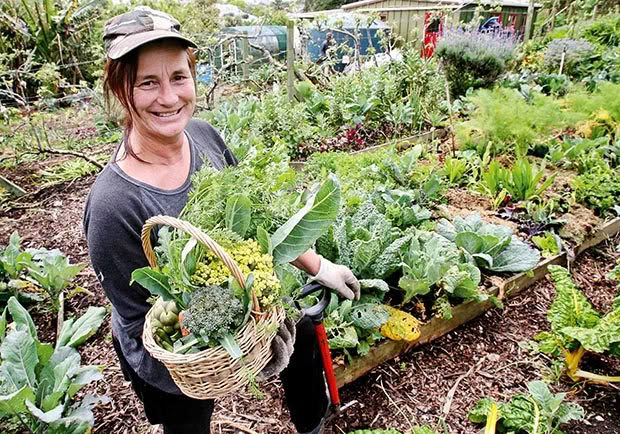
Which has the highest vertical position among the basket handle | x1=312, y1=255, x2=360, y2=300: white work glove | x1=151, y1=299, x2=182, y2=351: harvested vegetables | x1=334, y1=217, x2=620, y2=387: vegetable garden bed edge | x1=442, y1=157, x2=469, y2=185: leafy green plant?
the basket handle

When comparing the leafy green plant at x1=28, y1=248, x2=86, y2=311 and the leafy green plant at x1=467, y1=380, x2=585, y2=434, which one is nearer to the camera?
the leafy green plant at x1=467, y1=380, x2=585, y2=434

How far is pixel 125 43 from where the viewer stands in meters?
1.34

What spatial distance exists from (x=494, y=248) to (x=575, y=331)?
2.82ft

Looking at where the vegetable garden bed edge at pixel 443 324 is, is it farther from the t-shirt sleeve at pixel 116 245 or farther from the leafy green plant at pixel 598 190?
the t-shirt sleeve at pixel 116 245

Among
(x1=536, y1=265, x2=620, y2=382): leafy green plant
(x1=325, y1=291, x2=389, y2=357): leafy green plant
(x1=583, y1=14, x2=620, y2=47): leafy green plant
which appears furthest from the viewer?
(x1=583, y1=14, x2=620, y2=47): leafy green plant

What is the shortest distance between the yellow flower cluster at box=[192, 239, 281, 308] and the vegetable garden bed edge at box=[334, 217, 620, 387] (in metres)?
1.30

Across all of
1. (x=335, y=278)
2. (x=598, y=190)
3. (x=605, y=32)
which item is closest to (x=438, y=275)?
(x=335, y=278)

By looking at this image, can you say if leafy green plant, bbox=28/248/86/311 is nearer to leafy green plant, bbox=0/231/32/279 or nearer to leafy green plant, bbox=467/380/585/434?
leafy green plant, bbox=0/231/32/279

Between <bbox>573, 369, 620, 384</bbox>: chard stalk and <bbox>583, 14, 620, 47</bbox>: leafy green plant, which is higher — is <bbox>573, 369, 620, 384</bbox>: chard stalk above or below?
below

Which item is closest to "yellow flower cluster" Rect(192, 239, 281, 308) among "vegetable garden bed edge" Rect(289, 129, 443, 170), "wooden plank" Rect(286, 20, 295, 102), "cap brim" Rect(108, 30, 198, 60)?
"cap brim" Rect(108, 30, 198, 60)

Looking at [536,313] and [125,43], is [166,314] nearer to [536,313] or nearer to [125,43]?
[125,43]

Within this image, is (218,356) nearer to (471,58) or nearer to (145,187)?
(145,187)

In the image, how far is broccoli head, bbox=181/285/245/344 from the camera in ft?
3.38

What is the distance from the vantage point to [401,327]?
2.38 meters
